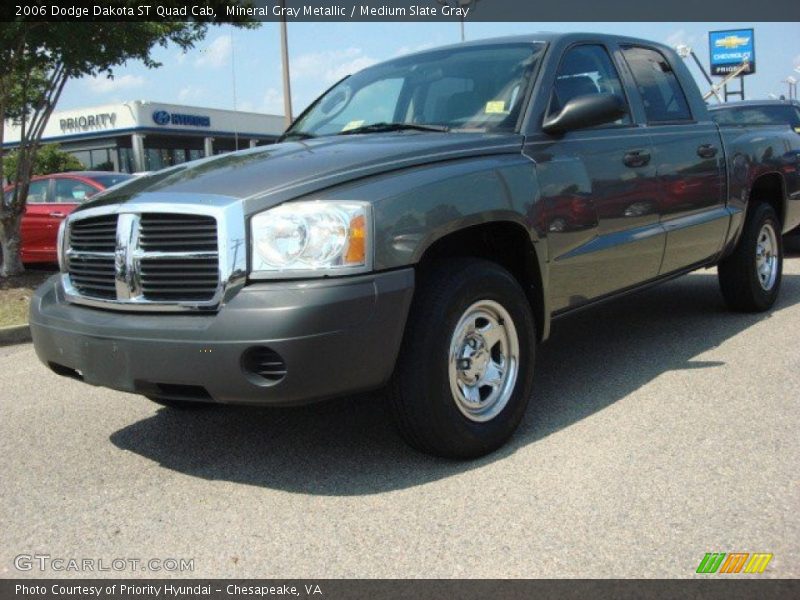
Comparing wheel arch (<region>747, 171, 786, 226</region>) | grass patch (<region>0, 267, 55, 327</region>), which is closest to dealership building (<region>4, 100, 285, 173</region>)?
grass patch (<region>0, 267, 55, 327</region>)

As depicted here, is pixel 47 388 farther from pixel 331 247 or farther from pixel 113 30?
pixel 113 30

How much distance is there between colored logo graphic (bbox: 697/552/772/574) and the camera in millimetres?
2428

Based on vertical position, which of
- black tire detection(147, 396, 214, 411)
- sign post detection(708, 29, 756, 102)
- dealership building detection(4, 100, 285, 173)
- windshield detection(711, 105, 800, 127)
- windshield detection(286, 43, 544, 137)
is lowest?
black tire detection(147, 396, 214, 411)

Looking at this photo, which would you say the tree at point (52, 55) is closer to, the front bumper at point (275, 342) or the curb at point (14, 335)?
the curb at point (14, 335)

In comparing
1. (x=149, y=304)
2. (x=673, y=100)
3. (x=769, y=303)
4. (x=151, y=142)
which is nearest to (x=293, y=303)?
(x=149, y=304)

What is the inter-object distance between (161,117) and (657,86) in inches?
1411

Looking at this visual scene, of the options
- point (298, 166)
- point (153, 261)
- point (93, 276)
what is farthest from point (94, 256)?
point (298, 166)

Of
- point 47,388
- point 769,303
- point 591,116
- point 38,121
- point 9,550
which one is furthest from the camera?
point 38,121

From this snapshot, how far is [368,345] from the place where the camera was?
2.92 meters

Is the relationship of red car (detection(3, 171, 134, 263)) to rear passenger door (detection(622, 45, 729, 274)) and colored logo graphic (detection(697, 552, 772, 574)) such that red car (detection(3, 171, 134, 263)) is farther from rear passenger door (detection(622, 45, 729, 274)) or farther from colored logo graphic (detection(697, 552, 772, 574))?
colored logo graphic (detection(697, 552, 772, 574))

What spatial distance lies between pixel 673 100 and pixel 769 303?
75.9 inches

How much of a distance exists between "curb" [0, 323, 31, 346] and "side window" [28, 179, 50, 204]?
435cm

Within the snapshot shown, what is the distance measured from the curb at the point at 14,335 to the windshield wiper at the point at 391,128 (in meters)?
4.41

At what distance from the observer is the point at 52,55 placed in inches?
356
